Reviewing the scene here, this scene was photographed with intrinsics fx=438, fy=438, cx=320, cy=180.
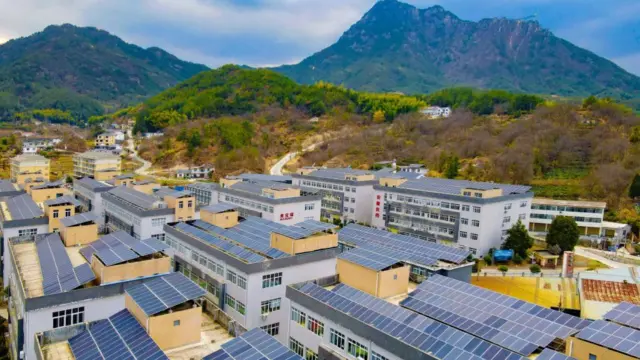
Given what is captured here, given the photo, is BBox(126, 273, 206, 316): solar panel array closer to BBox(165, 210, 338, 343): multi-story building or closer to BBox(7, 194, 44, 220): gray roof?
BBox(165, 210, 338, 343): multi-story building

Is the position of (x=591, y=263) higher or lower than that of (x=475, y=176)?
lower

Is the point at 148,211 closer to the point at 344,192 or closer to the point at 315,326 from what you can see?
the point at 315,326

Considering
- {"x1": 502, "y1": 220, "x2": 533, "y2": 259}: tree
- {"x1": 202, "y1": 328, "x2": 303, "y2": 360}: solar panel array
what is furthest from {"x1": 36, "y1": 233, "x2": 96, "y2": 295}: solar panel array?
{"x1": 502, "y1": 220, "x2": 533, "y2": 259}: tree


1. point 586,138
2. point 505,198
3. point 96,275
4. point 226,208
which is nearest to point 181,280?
point 96,275

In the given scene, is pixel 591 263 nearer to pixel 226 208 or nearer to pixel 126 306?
pixel 226 208

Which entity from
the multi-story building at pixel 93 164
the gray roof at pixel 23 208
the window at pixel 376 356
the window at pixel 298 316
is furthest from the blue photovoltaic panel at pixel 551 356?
the multi-story building at pixel 93 164

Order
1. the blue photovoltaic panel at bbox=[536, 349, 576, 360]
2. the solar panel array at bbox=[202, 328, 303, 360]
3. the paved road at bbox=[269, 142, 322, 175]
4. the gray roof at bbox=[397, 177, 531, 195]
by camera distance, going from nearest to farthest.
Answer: the blue photovoltaic panel at bbox=[536, 349, 576, 360] → the solar panel array at bbox=[202, 328, 303, 360] → the gray roof at bbox=[397, 177, 531, 195] → the paved road at bbox=[269, 142, 322, 175]
